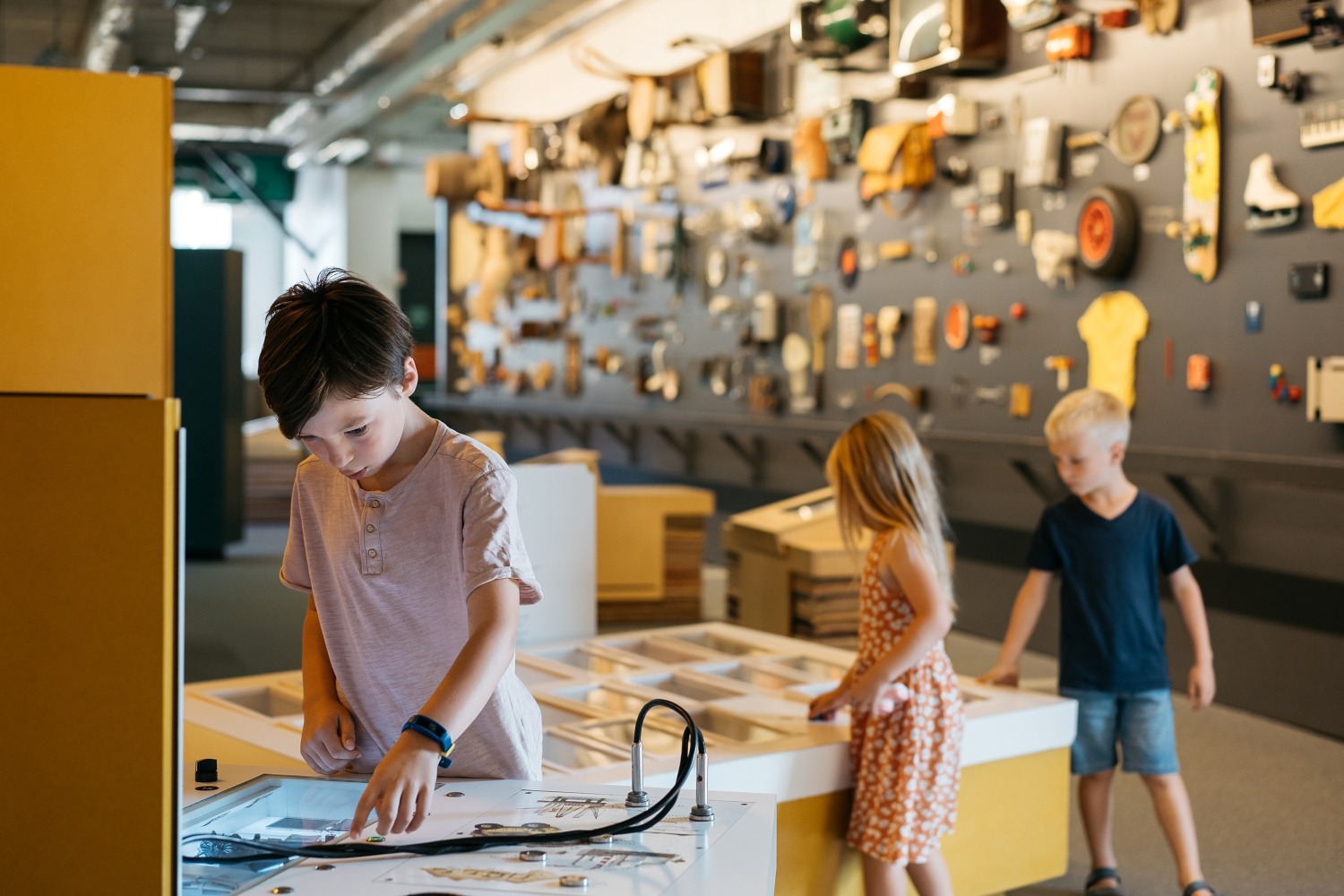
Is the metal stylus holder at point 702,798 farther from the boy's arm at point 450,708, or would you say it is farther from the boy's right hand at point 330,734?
the boy's right hand at point 330,734

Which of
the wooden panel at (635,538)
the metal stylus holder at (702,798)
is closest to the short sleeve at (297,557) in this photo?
the metal stylus holder at (702,798)

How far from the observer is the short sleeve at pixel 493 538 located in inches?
63.9

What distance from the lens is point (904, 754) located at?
8.85ft

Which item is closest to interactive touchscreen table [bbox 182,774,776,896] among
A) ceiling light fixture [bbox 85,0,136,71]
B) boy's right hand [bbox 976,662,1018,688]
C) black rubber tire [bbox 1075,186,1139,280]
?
boy's right hand [bbox 976,662,1018,688]

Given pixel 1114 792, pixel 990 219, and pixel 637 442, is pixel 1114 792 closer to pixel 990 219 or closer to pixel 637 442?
pixel 990 219

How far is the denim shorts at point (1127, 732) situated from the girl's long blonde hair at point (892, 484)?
2.03 ft

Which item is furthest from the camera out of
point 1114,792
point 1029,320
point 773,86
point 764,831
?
point 773,86

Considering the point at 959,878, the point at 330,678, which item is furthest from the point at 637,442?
the point at 330,678

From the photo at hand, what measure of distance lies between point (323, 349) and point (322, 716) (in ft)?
1.74

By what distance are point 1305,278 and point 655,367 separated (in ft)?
19.3

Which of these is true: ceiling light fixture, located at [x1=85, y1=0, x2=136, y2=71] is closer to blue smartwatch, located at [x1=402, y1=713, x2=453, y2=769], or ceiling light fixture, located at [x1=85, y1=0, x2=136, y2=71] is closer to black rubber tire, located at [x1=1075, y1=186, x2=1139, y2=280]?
black rubber tire, located at [x1=1075, y1=186, x2=1139, y2=280]

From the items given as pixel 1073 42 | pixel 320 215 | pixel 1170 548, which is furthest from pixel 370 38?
pixel 1170 548

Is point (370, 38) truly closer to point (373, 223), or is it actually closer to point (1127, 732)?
point (373, 223)

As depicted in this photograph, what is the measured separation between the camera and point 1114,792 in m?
4.18
